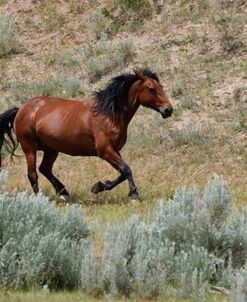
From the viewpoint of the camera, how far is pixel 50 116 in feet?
40.8

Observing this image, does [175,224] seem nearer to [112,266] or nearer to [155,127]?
[112,266]

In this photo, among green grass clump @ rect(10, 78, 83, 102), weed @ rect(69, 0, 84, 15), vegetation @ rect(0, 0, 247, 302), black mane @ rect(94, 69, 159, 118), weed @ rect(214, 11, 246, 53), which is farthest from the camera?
weed @ rect(69, 0, 84, 15)

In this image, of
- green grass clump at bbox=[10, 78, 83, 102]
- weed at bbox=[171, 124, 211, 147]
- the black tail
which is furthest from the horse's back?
green grass clump at bbox=[10, 78, 83, 102]

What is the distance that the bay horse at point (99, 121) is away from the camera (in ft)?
39.0

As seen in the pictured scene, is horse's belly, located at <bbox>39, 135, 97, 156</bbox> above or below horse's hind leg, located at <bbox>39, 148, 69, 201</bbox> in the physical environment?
above

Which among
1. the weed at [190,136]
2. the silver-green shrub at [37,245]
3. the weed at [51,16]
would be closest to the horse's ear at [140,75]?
the weed at [190,136]

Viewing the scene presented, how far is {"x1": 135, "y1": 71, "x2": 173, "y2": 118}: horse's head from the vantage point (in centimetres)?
1201

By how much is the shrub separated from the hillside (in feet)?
0.09

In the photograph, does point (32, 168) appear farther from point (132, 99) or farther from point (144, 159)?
point (144, 159)

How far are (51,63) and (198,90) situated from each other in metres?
4.95

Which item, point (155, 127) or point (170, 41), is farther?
point (170, 41)

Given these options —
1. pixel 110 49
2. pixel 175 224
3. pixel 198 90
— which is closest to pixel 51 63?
pixel 110 49

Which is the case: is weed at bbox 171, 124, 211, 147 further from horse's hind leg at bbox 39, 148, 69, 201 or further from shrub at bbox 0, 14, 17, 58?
shrub at bbox 0, 14, 17, 58

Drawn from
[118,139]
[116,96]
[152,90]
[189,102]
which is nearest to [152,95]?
[152,90]
